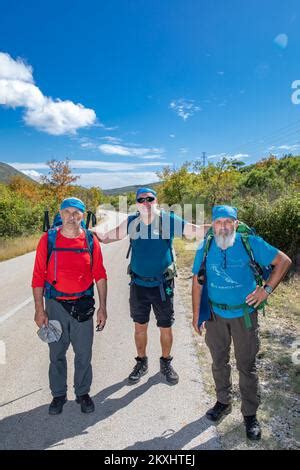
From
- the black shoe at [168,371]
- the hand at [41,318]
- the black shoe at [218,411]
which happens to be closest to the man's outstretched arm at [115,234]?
the hand at [41,318]

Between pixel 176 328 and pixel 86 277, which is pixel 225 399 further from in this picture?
pixel 176 328

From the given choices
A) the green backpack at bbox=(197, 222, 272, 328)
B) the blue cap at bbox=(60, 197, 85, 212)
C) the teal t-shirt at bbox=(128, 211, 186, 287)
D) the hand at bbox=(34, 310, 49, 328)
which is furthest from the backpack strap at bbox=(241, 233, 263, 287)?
the hand at bbox=(34, 310, 49, 328)

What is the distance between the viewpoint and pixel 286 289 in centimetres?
849

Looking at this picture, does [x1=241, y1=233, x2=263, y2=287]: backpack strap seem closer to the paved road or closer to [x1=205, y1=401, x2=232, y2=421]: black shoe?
[x1=205, y1=401, x2=232, y2=421]: black shoe

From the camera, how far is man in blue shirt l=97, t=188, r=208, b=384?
3809 mm

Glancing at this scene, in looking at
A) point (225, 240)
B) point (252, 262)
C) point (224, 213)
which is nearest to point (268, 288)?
point (252, 262)

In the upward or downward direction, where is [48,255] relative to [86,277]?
upward

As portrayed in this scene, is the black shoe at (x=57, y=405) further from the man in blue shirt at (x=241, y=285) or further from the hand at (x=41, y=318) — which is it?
the man in blue shirt at (x=241, y=285)

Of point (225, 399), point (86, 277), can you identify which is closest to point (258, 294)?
point (225, 399)

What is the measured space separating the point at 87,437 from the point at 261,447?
56.2 inches

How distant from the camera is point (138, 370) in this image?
4.05 meters

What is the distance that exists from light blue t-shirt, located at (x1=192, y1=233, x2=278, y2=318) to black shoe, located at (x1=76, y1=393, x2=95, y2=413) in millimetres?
1559

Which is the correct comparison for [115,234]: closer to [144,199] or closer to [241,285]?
[144,199]

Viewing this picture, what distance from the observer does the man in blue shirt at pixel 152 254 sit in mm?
3809
